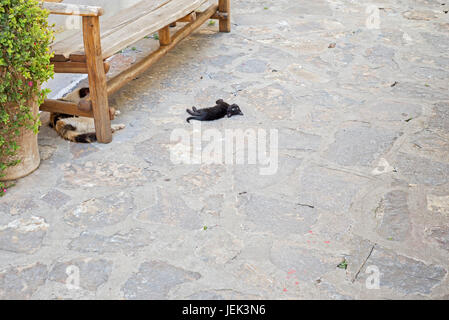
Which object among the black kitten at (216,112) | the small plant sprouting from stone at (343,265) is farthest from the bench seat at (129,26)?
the small plant sprouting from stone at (343,265)

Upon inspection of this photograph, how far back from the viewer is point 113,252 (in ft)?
8.04

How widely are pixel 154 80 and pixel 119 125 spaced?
2.92 ft

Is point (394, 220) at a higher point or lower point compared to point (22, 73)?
lower

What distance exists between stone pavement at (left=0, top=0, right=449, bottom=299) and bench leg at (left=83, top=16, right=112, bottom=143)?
133mm

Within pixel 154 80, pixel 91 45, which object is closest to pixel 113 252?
pixel 91 45

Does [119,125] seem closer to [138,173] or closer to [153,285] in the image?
[138,173]

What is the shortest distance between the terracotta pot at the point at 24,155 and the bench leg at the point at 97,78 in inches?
15.9

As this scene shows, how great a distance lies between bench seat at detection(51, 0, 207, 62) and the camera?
3256 mm

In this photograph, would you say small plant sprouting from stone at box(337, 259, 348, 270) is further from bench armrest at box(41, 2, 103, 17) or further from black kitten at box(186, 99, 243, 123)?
bench armrest at box(41, 2, 103, 17)

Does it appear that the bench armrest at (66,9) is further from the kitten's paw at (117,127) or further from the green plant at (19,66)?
the kitten's paw at (117,127)

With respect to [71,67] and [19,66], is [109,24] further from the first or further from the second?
[19,66]

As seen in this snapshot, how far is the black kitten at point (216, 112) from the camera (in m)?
3.70

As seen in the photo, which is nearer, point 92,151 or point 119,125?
point 92,151

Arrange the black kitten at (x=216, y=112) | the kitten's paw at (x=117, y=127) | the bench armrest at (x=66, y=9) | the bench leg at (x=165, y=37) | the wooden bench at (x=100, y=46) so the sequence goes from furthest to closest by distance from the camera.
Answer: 1. the bench leg at (x=165, y=37)
2. the black kitten at (x=216, y=112)
3. the kitten's paw at (x=117, y=127)
4. the wooden bench at (x=100, y=46)
5. the bench armrest at (x=66, y=9)
